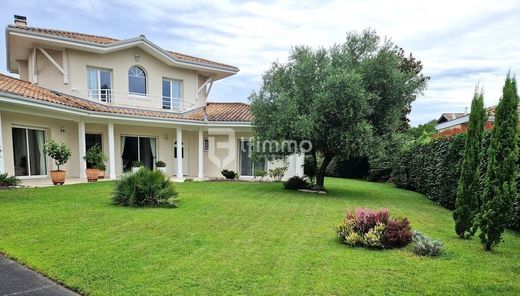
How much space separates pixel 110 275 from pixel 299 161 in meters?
16.3

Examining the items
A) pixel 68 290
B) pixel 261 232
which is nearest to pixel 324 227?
pixel 261 232

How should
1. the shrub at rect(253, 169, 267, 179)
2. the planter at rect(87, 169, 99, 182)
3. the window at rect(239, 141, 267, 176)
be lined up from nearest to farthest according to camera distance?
1. the planter at rect(87, 169, 99, 182)
2. the shrub at rect(253, 169, 267, 179)
3. the window at rect(239, 141, 267, 176)

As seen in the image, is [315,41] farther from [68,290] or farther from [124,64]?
[68,290]

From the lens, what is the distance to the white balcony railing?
17.6 m

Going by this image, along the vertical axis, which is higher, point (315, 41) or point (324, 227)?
point (315, 41)

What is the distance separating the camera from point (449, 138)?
12.2 meters

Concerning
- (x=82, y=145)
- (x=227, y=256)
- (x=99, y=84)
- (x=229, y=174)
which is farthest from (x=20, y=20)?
(x=227, y=256)

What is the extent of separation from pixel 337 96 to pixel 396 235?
7.45 meters

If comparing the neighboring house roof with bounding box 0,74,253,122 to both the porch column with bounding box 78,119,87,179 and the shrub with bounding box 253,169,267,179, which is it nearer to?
the porch column with bounding box 78,119,87,179

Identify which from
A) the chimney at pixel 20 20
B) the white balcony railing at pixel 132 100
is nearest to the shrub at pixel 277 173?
the white balcony railing at pixel 132 100

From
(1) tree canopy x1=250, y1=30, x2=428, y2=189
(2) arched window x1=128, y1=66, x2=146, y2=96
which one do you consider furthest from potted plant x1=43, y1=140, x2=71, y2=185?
(1) tree canopy x1=250, y1=30, x2=428, y2=189

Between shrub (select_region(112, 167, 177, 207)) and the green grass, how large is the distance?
844 mm

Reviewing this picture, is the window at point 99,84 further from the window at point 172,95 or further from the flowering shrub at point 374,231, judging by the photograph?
the flowering shrub at point 374,231

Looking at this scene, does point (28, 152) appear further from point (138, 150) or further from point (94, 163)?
point (138, 150)
